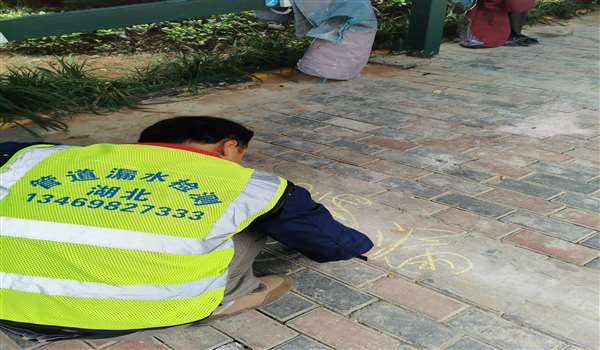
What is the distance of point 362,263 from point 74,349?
108cm

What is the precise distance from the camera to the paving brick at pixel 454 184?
368 centimetres

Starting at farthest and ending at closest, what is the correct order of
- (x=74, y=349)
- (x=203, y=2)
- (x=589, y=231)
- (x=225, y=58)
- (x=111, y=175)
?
1. (x=225, y=58)
2. (x=203, y=2)
3. (x=589, y=231)
4. (x=74, y=349)
5. (x=111, y=175)

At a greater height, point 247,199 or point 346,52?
point 247,199

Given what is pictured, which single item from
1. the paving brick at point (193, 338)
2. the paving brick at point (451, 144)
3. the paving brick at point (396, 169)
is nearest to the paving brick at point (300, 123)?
the paving brick at point (451, 144)

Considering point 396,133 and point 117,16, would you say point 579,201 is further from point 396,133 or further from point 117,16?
point 117,16

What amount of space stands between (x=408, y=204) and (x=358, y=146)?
92cm

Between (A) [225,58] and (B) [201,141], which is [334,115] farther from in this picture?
(B) [201,141]

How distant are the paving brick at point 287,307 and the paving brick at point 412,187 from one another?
115 centimetres

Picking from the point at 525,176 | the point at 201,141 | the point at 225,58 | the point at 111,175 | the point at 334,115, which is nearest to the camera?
the point at 111,175

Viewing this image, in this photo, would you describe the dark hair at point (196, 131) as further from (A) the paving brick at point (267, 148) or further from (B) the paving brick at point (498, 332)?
(A) the paving brick at point (267, 148)

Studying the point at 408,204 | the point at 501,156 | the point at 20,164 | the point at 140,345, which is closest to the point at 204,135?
the point at 20,164

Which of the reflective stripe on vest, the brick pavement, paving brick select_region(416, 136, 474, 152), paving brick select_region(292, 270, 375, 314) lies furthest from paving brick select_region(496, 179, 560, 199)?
the reflective stripe on vest

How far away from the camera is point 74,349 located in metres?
2.32

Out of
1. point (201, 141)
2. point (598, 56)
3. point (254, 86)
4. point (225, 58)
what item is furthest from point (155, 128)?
point (598, 56)
